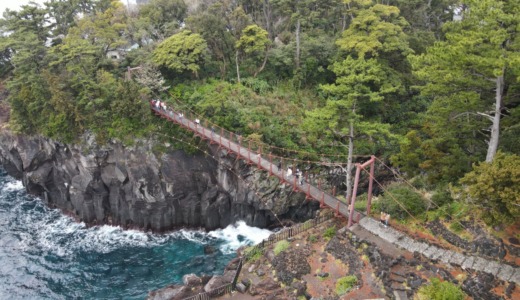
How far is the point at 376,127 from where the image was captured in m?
22.4

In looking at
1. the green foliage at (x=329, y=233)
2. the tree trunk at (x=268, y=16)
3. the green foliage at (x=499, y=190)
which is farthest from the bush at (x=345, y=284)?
the tree trunk at (x=268, y=16)

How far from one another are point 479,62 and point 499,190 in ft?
18.9

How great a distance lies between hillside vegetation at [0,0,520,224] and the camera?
69.6ft

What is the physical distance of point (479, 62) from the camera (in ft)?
55.0

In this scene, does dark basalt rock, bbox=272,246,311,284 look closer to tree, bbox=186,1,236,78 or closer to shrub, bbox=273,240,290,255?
shrub, bbox=273,240,290,255

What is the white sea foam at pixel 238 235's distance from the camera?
103ft

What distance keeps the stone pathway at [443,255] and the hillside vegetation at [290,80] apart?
1.79m

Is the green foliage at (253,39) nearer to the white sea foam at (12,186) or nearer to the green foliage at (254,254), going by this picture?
the green foliage at (254,254)

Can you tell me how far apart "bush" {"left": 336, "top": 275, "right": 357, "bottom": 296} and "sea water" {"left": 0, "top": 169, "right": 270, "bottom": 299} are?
474 inches

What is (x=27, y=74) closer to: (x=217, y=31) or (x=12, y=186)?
(x=12, y=186)

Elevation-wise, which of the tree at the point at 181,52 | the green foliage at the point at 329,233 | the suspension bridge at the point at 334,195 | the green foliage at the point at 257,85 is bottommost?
the green foliage at the point at 329,233

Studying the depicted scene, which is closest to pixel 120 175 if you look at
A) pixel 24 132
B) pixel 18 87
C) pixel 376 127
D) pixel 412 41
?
pixel 24 132

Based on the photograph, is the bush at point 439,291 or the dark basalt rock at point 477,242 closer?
the bush at point 439,291

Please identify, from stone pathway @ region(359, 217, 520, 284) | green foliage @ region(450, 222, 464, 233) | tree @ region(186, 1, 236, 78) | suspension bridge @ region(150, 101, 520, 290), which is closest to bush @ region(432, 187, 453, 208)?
green foliage @ region(450, 222, 464, 233)
